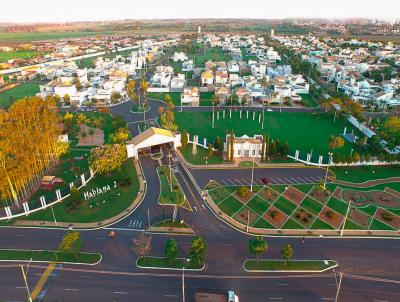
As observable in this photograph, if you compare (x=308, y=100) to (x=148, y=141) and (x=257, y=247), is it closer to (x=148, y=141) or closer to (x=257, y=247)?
(x=148, y=141)

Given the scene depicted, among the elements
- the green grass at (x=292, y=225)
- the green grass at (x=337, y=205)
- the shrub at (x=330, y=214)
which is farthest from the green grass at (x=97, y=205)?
the green grass at (x=337, y=205)

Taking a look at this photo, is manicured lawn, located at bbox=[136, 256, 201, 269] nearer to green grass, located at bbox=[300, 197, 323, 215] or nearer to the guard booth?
green grass, located at bbox=[300, 197, 323, 215]

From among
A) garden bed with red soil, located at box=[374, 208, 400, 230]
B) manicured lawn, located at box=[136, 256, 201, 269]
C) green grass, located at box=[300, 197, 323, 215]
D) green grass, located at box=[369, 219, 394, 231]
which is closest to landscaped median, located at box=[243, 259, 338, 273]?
manicured lawn, located at box=[136, 256, 201, 269]

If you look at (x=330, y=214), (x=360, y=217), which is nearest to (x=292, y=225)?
(x=330, y=214)

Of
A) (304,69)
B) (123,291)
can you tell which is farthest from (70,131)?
(304,69)

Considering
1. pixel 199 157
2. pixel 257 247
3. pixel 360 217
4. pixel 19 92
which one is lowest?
pixel 360 217

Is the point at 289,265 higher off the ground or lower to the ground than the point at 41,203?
lower

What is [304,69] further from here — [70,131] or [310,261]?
[310,261]

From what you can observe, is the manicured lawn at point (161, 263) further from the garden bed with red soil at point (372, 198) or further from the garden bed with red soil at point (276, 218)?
the garden bed with red soil at point (372, 198)
